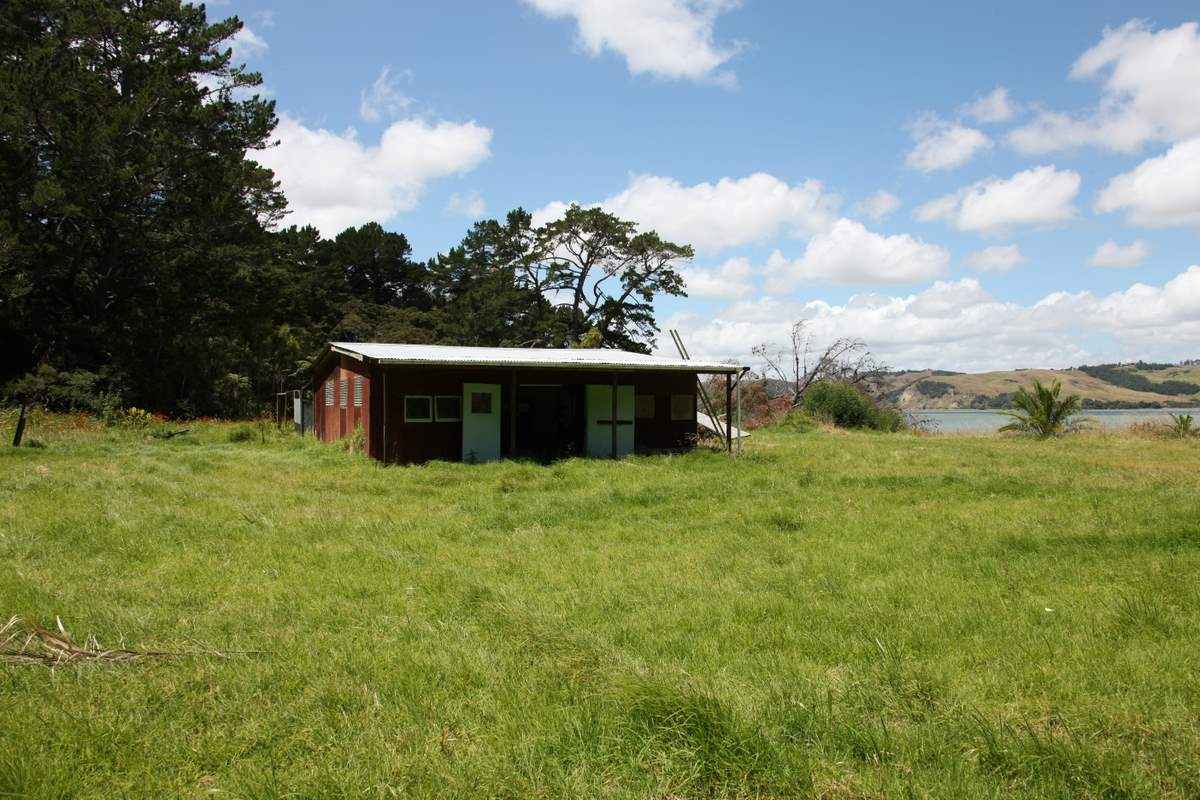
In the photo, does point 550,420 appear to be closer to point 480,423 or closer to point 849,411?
point 480,423

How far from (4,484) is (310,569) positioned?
278 inches

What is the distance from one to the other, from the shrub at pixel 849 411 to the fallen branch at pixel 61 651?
99.2 feet

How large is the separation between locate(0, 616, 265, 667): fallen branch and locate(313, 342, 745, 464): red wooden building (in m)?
10.7

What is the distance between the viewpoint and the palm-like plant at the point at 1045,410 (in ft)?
84.4

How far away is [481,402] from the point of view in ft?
58.3

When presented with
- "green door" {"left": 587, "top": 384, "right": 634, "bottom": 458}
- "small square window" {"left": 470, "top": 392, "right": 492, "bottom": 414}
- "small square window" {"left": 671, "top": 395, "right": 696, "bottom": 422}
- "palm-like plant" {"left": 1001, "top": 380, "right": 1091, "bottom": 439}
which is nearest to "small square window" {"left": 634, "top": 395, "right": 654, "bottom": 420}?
"small square window" {"left": 671, "top": 395, "right": 696, "bottom": 422}

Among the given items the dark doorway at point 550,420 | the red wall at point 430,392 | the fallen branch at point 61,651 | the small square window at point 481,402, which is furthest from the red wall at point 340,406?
the fallen branch at point 61,651

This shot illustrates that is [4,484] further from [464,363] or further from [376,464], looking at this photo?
[464,363]

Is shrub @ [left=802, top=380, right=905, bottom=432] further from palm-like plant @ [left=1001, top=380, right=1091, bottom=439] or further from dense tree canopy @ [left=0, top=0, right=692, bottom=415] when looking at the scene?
dense tree canopy @ [left=0, top=0, right=692, bottom=415]

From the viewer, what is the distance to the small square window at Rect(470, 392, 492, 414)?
1761 centimetres

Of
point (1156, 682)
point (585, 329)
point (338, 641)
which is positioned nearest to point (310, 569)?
point (338, 641)

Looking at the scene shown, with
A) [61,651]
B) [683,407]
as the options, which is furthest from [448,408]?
[61,651]

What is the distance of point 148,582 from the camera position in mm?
6277

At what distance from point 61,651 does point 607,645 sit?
331 centimetres
